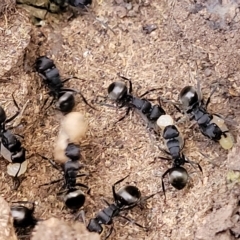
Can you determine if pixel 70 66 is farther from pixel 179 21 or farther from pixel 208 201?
pixel 208 201

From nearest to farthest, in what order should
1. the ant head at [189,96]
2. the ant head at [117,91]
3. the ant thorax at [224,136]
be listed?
the ant thorax at [224,136] < the ant head at [189,96] < the ant head at [117,91]

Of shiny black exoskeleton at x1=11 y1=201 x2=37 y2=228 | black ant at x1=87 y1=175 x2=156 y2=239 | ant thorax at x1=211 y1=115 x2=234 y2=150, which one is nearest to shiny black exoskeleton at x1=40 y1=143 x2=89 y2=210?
black ant at x1=87 y1=175 x2=156 y2=239

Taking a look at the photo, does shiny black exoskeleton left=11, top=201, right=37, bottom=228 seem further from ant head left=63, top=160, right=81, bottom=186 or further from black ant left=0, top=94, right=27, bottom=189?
ant head left=63, top=160, right=81, bottom=186

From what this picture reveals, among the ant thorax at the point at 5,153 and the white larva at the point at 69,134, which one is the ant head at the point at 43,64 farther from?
the ant thorax at the point at 5,153

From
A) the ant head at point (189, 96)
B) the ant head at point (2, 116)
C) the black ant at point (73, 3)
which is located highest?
the black ant at point (73, 3)

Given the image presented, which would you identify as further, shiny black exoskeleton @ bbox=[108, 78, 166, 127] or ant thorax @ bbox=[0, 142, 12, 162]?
shiny black exoskeleton @ bbox=[108, 78, 166, 127]

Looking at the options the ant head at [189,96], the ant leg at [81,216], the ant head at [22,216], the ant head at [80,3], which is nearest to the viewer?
the ant head at [22,216]

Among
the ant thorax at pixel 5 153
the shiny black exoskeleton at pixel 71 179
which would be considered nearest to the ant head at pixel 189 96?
the shiny black exoskeleton at pixel 71 179
